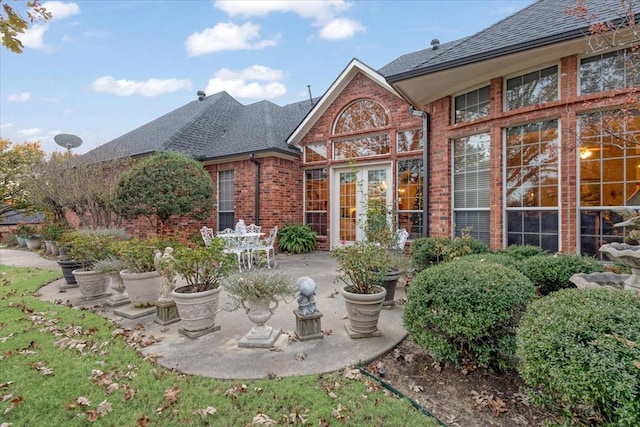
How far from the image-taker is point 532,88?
528cm

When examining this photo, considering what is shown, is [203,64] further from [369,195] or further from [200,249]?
[200,249]

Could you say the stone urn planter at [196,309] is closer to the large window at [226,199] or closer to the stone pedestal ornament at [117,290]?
the stone pedestal ornament at [117,290]

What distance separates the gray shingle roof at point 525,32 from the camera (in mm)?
4496

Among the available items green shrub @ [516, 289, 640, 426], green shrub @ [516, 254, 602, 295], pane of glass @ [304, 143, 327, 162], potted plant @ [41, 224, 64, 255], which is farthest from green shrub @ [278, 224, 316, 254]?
potted plant @ [41, 224, 64, 255]

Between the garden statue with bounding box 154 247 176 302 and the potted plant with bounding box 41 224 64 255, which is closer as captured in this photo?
the garden statue with bounding box 154 247 176 302

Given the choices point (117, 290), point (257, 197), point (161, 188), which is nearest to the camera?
point (117, 290)

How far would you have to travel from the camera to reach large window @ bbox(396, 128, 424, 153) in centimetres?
804

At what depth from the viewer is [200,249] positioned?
358 centimetres

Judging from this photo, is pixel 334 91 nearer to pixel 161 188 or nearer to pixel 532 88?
pixel 532 88

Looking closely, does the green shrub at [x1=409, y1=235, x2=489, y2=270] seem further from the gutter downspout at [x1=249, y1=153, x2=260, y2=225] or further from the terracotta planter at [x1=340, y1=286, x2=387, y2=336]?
the gutter downspout at [x1=249, y1=153, x2=260, y2=225]

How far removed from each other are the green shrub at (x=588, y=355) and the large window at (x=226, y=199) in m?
9.71

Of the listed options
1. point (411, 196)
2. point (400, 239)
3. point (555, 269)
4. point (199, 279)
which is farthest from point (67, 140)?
point (555, 269)

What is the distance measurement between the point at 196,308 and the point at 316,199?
274 inches

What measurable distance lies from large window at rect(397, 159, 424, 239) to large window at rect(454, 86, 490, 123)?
1739 mm
